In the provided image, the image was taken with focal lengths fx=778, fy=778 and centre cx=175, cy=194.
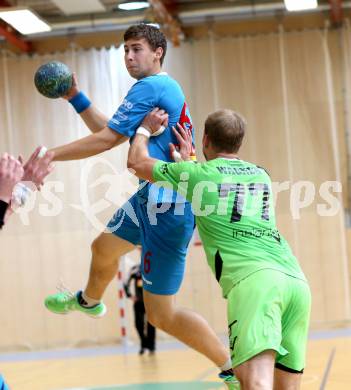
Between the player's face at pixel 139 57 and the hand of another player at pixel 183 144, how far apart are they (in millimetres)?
478

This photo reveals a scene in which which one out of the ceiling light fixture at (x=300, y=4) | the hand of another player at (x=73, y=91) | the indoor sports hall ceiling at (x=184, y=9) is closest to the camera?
the hand of another player at (x=73, y=91)

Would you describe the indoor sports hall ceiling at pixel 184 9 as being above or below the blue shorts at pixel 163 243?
above

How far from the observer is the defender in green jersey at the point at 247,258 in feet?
13.0

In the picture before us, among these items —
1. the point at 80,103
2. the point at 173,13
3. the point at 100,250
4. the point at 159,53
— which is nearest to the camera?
the point at 159,53

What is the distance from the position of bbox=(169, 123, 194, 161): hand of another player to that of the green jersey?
634 millimetres

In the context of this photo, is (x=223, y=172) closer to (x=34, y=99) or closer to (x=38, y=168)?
(x=38, y=168)

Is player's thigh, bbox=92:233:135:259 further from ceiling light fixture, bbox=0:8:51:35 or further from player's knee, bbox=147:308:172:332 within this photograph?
ceiling light fixture, bbox=0:8:51:35

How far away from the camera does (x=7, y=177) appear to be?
3145 millimetres

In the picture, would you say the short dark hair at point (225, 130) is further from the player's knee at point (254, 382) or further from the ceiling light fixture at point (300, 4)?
the ceiling light fixture at point (300, 4)

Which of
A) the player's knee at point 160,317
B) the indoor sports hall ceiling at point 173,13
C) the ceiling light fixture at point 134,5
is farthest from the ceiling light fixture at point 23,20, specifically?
the player's knee at point 160,317

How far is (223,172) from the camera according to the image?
431 cm

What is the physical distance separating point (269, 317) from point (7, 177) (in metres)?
1.59

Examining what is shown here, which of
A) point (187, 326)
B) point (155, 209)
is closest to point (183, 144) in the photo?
point (155, 209)

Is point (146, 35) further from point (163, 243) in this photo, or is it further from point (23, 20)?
point (23, 20)
